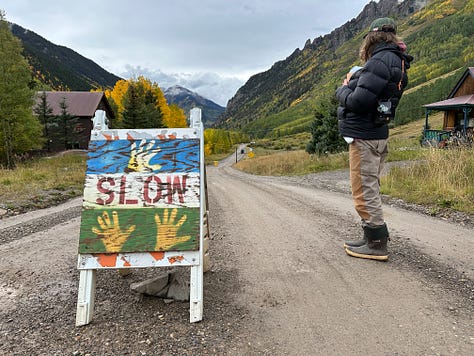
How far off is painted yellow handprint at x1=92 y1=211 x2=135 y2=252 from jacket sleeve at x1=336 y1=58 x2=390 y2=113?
2.34 m

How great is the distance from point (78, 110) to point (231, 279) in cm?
4500

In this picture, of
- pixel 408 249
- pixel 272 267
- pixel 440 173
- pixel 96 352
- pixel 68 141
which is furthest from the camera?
pixel 68 141

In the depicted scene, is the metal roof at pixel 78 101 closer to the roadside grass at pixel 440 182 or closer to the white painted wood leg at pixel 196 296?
the roadside grass at pixel 440 182

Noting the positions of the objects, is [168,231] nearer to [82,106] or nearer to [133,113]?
[133,113]

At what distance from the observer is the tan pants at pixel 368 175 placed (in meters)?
3.30

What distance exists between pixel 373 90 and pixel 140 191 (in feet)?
7.54

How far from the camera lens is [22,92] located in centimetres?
2112

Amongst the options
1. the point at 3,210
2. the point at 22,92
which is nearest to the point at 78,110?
the point at 22,92

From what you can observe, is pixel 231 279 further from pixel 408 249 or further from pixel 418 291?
pixel 408 249

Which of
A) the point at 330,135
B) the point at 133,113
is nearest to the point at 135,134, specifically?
the point at 330,135

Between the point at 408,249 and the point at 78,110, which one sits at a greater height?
the point at 78,110

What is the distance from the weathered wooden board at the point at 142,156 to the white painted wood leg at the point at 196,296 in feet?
2.55

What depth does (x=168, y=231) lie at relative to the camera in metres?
2.40

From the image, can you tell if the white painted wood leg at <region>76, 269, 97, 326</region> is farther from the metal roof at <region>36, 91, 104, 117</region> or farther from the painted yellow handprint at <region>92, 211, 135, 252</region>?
the metal roof at <region>36, 91, 104, 117</region>
